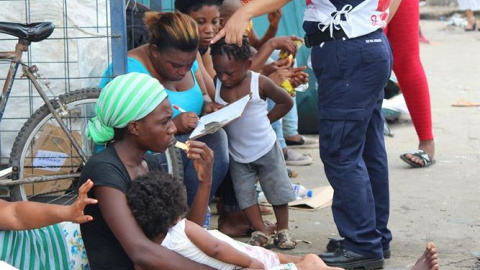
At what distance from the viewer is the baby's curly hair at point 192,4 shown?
4.95 metres

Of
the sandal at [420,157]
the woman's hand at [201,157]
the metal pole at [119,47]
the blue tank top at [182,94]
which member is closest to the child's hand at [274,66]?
the blue tank top at [182,94]

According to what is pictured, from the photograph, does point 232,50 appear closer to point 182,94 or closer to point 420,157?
point 182,94

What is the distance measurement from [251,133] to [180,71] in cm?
55

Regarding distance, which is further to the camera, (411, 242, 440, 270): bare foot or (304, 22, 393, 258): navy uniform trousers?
(304, 22, 393, 258): navy uniform trousers

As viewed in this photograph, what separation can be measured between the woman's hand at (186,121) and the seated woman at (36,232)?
37.0 inches

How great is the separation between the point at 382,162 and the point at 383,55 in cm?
66

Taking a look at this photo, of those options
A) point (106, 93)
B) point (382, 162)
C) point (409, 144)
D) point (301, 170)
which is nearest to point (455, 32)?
point (409, 144)

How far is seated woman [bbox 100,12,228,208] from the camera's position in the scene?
4.42 m

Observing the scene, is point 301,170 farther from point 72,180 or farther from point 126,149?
point 126,149

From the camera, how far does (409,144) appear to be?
24.2ft

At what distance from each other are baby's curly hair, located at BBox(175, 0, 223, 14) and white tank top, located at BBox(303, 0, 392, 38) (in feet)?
3.10

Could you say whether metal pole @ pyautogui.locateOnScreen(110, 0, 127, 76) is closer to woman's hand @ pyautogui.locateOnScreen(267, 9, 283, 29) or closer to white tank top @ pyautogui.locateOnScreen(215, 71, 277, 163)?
white tank top @ pyautogui.locateOnScreen(215, 71, 277, 163)

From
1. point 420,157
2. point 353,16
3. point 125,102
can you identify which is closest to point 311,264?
point 125,102

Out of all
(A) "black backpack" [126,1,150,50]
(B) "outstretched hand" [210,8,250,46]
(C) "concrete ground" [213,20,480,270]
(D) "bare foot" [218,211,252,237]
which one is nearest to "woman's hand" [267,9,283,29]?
(A) "black backpack" [126,1,150,50]
